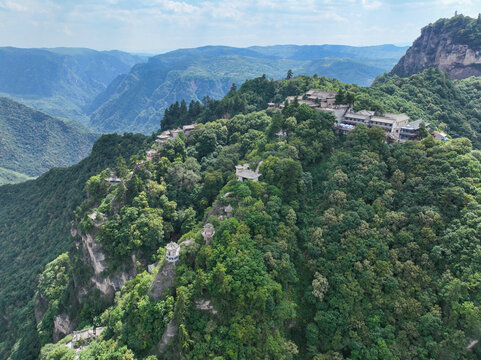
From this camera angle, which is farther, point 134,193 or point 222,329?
point 134,193

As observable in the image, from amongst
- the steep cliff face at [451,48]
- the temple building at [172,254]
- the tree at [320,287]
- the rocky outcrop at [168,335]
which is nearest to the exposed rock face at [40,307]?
the temple building at [172,254]

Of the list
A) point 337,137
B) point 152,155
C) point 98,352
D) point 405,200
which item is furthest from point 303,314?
point 152,155

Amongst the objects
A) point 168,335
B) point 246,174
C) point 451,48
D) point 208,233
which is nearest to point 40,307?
point 168,335

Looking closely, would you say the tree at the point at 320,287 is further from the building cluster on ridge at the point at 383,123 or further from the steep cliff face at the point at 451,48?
the steep cliff face at the point at 451,48

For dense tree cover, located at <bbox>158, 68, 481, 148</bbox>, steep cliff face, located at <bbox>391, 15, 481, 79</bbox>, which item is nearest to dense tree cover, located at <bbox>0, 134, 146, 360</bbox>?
dense tree cover, located at <bbox>158, 68, 481, 148</bbox>

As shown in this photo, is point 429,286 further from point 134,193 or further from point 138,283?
point 134,193

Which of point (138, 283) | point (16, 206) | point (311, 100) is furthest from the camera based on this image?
point (16, 206)

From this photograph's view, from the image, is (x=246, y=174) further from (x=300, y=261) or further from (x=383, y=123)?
(x=383, y=123)

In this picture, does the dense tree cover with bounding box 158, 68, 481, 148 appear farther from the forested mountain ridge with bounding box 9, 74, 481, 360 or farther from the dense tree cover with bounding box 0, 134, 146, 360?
the forested mountain ridge with bounding box 9, 74, 481, 360
